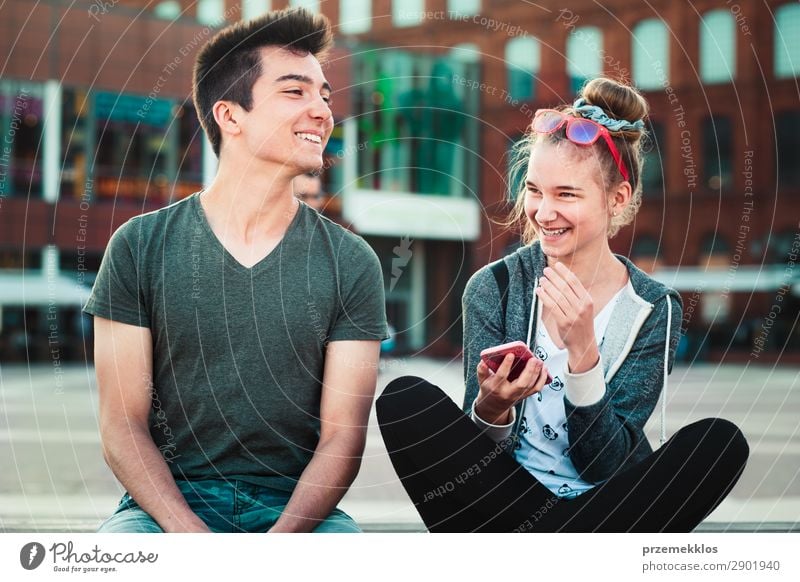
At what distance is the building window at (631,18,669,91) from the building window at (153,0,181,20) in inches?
47.7

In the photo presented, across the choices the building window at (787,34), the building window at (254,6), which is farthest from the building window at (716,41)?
the building window at (254,6)

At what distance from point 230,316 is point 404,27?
921mm

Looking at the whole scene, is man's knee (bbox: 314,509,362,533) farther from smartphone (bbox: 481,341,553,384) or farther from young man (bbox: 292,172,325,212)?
young man (bbox: 292,172,325,212)

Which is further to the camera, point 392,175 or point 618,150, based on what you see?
point 392,175

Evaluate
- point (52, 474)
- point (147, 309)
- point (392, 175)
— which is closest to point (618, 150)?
point (392, 175)

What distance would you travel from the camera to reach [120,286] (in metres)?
2.21

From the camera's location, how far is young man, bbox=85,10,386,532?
7.25ft

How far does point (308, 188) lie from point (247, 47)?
0.40 metres

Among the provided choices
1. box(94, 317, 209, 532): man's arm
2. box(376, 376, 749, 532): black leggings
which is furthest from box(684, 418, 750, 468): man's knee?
box(94, 317, 209, 532): man's arm

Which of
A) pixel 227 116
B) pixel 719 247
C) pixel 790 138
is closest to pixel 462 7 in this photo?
pixel 227 116

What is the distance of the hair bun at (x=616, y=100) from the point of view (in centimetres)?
233

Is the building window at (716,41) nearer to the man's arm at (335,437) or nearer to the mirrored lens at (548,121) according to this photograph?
the mirrored lens at (548,121)
